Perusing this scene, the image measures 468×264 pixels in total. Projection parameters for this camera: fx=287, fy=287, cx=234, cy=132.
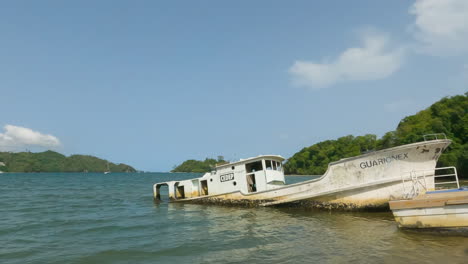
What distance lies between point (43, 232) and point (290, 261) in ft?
35.6

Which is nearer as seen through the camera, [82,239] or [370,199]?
[82,239]

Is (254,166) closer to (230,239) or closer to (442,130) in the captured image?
(230,239)

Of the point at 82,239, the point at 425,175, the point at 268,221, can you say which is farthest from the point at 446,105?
the point at 82,239

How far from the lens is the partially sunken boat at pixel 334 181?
1259 centimetres

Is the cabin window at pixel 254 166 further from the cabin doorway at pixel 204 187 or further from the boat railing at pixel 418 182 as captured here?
the boat railing at pixel 418 182

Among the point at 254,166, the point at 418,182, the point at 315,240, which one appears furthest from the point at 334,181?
the point at 254,166

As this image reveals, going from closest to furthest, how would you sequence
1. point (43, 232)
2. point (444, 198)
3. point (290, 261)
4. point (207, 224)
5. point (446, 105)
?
1. point (290, 261)
2. point (444, 198)
3. point (43, 232)
4. point (207, 224)
5. point (446, 105)

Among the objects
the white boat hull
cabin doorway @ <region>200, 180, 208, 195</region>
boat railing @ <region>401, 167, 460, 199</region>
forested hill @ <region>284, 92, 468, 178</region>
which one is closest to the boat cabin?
cabin doorway @ <region>200, 180, 208, 195</region>

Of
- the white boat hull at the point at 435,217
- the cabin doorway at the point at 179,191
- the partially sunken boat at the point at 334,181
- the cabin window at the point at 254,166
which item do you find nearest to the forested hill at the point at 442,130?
the partially sunken boat at the point at 334,181

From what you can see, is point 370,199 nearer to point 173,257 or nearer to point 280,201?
point 280,201

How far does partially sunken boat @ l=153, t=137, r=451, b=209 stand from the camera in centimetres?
1259

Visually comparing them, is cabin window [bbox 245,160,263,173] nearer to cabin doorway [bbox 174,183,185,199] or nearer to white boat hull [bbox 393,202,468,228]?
cabin doorway [bbox 174,183,185,199]

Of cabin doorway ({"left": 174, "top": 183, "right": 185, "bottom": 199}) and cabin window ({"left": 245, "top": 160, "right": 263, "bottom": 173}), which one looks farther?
cabin doorway ({"left": 174, "top": 183, "right": 185, "bottom": 199})

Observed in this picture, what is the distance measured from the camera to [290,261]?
7512 mm
